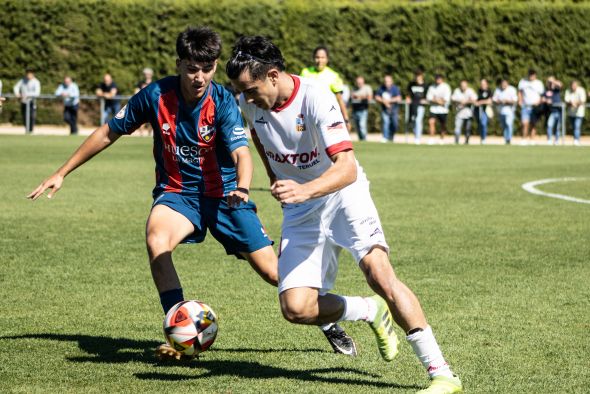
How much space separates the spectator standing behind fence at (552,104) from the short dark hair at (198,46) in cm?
2842

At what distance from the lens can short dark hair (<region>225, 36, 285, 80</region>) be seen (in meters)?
5.86

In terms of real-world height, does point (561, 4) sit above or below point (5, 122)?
above

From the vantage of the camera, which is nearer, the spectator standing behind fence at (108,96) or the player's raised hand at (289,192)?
the player's raised hand at (289,192)

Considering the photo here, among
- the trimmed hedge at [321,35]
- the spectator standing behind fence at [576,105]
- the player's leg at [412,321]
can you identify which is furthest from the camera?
the trimmed hedge at [321,35]

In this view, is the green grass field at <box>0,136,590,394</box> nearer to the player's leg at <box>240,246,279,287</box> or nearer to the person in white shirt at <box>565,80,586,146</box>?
the player's leg at <box>240,246,279,287</box>

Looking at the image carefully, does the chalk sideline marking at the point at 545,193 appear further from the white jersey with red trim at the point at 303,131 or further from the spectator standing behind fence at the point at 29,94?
the spectator standing behind fence at the point at 29,94

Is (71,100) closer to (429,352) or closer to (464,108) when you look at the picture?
(464,108)

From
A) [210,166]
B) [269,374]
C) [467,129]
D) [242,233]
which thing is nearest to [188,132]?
[210,166]

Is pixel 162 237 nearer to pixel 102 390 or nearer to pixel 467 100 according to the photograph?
pixel 102 390

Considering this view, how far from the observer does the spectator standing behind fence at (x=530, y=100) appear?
112 ft

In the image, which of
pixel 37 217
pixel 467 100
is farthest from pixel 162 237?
pixel 467 100

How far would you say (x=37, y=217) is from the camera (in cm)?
1377

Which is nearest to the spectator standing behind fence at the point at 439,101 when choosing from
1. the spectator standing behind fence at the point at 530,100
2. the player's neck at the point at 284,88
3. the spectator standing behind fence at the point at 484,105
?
the spectator standing behind fence at the point at 484,105

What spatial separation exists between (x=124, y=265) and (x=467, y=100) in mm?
25157
